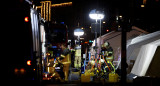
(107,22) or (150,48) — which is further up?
(107,22)

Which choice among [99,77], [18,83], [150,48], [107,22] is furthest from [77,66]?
[107,22]

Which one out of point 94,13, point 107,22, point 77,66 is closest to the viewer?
point 94,13

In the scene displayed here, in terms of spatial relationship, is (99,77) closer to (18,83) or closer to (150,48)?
(150,48)

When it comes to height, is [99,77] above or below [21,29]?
below

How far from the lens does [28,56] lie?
18.6 feet

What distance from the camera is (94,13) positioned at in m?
11.3

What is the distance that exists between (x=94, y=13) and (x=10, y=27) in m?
6.47

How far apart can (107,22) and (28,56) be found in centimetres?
2430

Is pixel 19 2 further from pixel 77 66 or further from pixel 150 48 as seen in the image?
pixel 77 66

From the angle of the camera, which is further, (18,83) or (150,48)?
(150,48)

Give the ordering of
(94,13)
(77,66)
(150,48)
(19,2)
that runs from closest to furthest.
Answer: (19,2) < (150,48) < (94,13) < (77,66)

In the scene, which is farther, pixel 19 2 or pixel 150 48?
pixel 150 48

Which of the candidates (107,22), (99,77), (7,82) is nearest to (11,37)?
(7,82)

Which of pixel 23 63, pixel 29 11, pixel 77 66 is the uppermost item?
pixel 29 11
